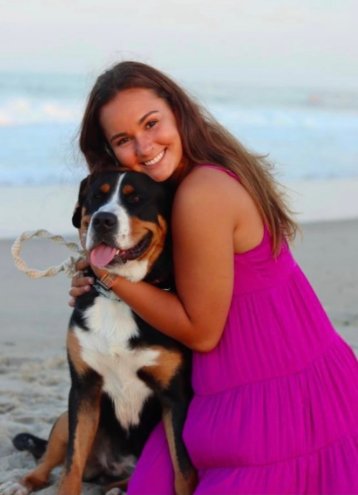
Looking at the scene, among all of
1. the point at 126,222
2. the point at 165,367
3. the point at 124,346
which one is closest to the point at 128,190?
the point at 126,222

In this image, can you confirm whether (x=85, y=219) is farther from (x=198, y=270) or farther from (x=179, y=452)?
(x=179, y=452)

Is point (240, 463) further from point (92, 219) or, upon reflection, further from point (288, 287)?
point (92, 219)

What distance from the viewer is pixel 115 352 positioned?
3.00 meters

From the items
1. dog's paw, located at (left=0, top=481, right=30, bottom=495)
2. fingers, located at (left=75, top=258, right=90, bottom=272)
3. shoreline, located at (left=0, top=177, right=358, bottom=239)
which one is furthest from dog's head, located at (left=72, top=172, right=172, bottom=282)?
shoreline, located at (left=0, top=177, right=358, bottom=239)

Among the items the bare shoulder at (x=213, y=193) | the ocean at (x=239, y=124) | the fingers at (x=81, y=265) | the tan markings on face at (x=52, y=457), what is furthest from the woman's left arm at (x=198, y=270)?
the ocean at (x=239, y=124)

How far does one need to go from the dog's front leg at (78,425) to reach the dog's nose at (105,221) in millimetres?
614

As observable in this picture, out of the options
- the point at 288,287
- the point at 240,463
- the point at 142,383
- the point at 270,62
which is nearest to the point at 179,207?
the point at 288,287

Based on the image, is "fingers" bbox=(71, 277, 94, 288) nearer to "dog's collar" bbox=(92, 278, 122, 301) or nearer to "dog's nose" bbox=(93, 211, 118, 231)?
"dog's collar" bbox=(92, 278, 122, 301)

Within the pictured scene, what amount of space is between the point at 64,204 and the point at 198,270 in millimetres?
6570

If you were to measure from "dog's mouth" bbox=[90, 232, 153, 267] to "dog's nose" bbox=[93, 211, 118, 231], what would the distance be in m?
0.08

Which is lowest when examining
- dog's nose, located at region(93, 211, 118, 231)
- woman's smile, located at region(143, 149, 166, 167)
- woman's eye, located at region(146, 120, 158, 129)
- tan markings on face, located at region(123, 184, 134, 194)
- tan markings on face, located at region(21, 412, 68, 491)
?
tan markings on face, located at region(21, 412, 68, 491)

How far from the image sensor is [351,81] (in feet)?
91.6

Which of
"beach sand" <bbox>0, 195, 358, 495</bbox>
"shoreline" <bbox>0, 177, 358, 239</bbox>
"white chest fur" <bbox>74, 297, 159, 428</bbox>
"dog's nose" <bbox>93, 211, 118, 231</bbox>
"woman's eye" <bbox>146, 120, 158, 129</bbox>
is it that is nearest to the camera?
"dog's nose" <bbox>93, 211, 118, 231</bbox>

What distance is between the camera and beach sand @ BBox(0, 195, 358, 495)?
408 centimetres
